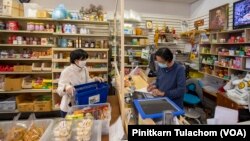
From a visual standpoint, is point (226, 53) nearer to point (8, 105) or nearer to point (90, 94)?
point (90, 94)

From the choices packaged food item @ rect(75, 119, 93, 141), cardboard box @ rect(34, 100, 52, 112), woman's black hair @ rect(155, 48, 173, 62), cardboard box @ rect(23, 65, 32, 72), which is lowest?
cardboard box @ rect(34, 100, 52, 112)

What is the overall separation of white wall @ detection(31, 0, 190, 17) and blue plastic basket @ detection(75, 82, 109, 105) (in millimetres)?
3878

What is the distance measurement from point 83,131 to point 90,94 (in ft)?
2.37

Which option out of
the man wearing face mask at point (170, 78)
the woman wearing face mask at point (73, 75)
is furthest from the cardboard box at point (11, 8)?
the man wearing face mask at point (170, 78)

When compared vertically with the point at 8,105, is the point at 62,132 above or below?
above

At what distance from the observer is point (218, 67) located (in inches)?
196

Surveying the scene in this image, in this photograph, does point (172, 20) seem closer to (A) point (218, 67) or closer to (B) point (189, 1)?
(B) point (189, 1)

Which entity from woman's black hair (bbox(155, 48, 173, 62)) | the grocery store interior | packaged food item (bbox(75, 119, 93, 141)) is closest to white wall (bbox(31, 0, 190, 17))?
the grocery store interior

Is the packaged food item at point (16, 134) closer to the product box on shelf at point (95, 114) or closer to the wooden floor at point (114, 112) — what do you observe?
the product box on shelf at point (95, 114)

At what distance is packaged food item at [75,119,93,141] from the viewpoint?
3.79ft

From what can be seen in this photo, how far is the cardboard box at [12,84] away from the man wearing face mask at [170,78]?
11.9ft

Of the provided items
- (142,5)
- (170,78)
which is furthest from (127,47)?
(170,78)

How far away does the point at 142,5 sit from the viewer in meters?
6.00

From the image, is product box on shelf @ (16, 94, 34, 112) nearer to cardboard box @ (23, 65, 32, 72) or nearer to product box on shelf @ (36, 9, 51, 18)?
cardboard box @ (23, 65, 32, 72)
